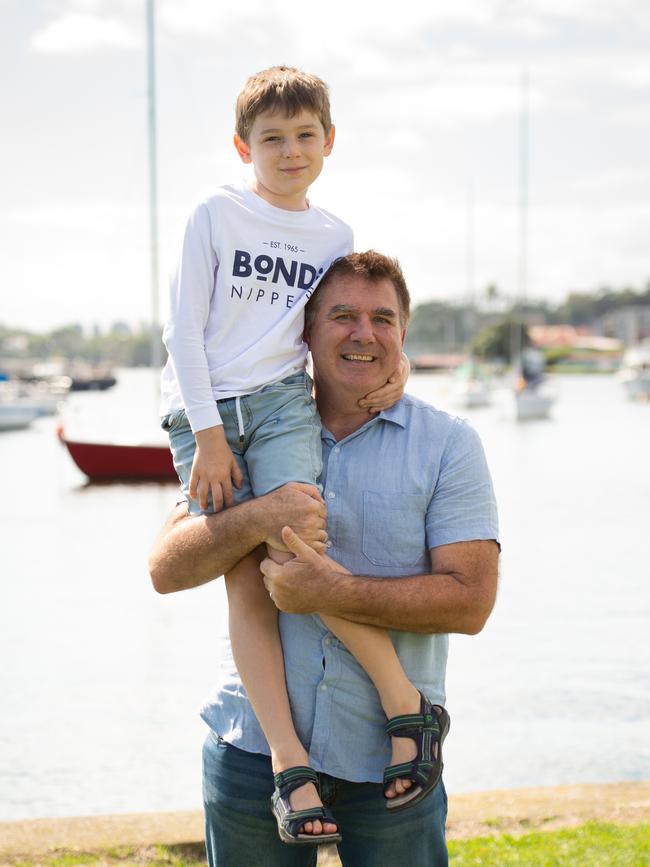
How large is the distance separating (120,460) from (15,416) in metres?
23.3

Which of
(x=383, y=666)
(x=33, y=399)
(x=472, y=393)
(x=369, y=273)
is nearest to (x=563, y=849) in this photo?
(x=383, y=666)

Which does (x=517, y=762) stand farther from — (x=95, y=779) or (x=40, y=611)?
(x=40, y=611)

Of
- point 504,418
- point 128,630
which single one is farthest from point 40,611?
point 504,418

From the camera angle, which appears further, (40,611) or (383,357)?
(40,611)

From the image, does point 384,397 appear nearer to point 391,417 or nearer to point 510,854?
point 391,417

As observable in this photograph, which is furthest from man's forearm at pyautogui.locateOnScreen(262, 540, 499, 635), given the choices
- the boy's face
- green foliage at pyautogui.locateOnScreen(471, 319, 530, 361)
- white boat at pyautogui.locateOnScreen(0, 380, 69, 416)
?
green foliage at pyautogui.locateOnScreen(471, 319, 530, 361)

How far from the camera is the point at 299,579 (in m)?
2.33

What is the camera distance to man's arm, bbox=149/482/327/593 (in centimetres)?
240

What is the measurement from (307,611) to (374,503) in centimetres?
30

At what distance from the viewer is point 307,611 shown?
7.72 ft

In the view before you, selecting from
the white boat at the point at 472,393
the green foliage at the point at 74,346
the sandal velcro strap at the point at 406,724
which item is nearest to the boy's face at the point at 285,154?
the sandal velcro strap at the point at 406,724

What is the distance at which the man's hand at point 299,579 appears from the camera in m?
2.33

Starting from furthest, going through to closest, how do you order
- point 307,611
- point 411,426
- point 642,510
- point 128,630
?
point 642,510
point 128,630
point 411,426
point 307,611

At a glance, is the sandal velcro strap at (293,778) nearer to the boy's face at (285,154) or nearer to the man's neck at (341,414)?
the man's neck at (341,414)
